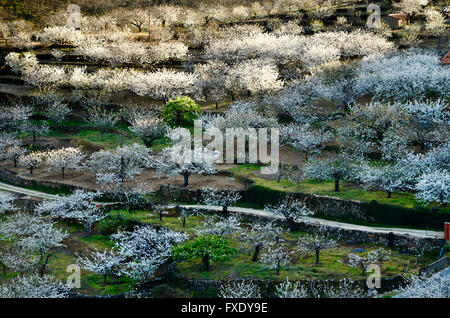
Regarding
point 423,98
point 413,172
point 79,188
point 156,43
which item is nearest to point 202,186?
point 79,188

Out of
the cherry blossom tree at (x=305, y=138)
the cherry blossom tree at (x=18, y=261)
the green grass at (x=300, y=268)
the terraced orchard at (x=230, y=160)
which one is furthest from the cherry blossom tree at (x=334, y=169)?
the cherry blossom tree at (x=18, y=261)

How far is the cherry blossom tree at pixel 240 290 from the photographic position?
4647 cm

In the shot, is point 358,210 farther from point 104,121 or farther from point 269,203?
point 104,121

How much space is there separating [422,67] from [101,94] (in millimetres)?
47875

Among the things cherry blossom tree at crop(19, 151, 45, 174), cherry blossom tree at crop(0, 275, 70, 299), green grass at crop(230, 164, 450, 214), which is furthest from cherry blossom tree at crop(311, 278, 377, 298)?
cherry blossom tree at crop(19, 151, 45, 174)

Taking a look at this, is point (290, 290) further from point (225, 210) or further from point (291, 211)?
point (225, 210)

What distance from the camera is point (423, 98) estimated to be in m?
84.5

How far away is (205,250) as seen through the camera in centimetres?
5341

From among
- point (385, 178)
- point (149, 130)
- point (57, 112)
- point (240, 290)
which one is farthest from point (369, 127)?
point (57, 112)

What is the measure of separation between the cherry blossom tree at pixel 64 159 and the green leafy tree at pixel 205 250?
27.0 m

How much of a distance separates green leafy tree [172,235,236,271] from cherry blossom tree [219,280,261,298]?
139 inches

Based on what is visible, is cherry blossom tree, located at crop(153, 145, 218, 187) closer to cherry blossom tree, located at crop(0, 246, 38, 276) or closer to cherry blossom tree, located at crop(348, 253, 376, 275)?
cherry blossom tree, located at crop(0, 246, 38, 276)

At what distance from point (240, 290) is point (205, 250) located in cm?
705

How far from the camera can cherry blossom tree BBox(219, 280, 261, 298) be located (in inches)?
1829
